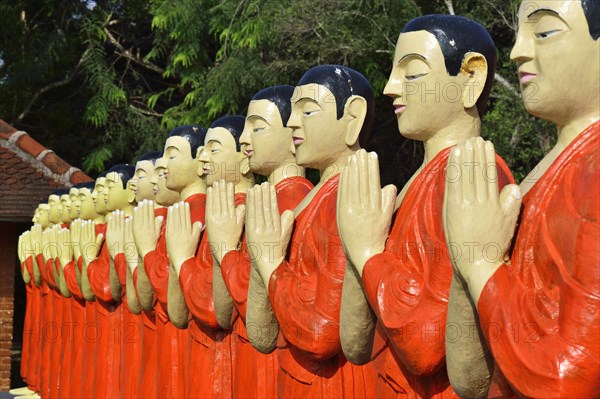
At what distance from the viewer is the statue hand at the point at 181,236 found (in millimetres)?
5352

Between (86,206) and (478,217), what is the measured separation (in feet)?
22.2

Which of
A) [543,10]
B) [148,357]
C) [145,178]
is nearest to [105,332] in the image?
[145,178]

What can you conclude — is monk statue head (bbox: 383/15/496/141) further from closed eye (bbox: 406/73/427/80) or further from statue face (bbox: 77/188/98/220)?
statue face (bbox: 77/188/98/220)

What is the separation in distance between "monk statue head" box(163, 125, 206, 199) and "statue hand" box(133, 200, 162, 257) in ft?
0.75

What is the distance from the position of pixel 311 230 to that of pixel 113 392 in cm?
415

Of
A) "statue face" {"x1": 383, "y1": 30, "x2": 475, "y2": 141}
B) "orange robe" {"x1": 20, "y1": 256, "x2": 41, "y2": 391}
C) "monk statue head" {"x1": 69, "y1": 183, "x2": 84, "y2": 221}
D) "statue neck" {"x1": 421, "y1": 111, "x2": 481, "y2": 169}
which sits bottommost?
"orange robe" {"x1": 20, "y1": 256, "x2": 41, "y2": 391}

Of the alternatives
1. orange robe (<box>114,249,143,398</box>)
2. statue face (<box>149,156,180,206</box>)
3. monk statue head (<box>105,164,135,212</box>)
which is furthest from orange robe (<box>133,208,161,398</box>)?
monk statue head (<box>105,164,135,212</box>)

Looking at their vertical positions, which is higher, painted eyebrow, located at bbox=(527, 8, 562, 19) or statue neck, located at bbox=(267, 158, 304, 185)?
painted eyebrow, located at bbox=(527, 8, 562, 19)

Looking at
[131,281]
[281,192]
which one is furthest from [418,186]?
[131,281]

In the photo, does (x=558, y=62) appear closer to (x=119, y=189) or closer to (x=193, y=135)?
(x=193, y=135)

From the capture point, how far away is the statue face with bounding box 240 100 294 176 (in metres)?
4.96

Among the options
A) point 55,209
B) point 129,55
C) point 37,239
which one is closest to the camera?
point 55,209

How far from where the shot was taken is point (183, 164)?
20.2ft

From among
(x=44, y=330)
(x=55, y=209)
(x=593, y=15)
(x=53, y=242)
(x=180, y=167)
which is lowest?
(x=44, y=330)
